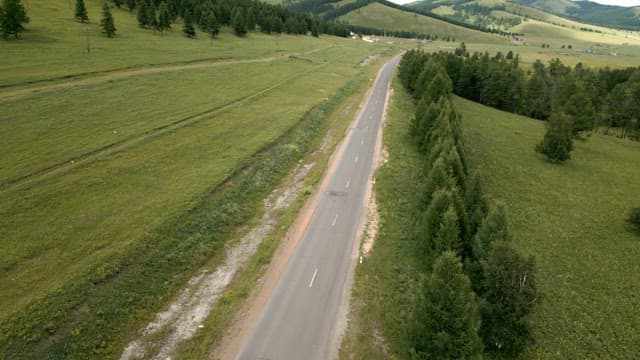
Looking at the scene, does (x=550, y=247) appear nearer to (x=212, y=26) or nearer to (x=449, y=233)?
(x=449, y=233)

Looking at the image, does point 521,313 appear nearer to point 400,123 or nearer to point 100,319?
point 100,319

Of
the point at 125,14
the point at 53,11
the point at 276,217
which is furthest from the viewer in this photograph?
the point at 125,14

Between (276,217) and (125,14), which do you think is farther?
(125,14)

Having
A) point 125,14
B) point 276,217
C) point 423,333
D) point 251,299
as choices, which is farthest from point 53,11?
point 423,333

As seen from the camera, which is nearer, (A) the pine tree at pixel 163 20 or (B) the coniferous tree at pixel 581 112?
(B) the coniferous tree at pixel 581 112

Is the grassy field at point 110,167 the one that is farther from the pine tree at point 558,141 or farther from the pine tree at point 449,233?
the pine tree at point 558,141

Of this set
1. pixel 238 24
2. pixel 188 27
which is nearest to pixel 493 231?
pixel 188 27

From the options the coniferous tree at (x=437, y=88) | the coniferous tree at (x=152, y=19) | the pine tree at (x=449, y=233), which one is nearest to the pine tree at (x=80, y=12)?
the coniferous tree at (x=152, y=19)
